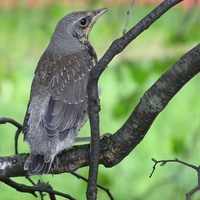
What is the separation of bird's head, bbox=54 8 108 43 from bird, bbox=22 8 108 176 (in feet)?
0.06

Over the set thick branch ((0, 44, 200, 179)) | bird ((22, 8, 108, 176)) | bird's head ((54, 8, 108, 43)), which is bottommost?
thick branch ((0, 44, 200, 179))

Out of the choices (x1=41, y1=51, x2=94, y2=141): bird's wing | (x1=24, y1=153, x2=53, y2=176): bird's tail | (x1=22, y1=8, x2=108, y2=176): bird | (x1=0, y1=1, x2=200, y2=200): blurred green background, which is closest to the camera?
(x1=24, y1=153, x2=53, y2=176): bird's tail

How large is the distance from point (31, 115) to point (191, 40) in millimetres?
1385

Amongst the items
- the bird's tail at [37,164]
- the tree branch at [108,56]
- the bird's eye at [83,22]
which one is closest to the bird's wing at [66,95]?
the bird's tail at [37,164]

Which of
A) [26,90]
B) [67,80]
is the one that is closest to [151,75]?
[67,80]

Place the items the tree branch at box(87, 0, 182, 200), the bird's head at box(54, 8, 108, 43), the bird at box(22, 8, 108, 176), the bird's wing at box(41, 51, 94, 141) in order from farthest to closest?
the bird's head at box(54, 8, 108, 43), the bird's wing at box(41, 51, 94, 141), the bird at box(22, 8, 108, 176), the tree branch at box(87, 0, 182, 200)

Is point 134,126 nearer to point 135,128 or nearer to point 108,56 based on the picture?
point 135,128

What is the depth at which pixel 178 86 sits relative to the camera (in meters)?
2.82

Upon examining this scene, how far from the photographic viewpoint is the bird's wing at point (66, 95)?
378 cm

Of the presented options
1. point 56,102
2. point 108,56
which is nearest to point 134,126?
point 108,56

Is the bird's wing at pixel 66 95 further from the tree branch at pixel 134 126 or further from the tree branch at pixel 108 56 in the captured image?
the tree branch at pixel 108 56

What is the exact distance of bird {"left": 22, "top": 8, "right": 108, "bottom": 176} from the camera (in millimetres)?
3656

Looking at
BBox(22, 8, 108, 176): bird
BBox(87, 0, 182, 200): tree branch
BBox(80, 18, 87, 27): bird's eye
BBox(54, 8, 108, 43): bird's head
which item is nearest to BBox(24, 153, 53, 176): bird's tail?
BBox(22, 8, 108, 176): bird

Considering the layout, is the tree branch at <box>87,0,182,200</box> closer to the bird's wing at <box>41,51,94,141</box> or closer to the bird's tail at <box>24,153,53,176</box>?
the bird's tail at <box>24,153,53,176</box>
